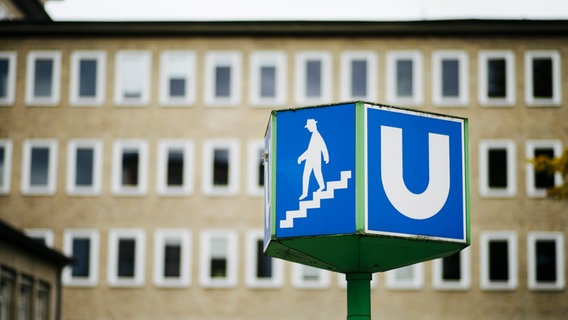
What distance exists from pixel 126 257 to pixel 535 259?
1630cm

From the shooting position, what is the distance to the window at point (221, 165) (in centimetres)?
4981

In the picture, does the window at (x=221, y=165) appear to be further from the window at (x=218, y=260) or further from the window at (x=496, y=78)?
the window at (x=496, y=78)

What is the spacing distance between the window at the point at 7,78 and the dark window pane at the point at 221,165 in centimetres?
889

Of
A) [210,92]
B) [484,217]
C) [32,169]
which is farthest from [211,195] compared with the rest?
[484,217]

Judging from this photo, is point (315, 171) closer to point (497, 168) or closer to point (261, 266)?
point (261, 266)

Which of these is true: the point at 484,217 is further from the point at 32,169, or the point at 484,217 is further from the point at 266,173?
the point at 266,173

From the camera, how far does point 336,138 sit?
305 inches

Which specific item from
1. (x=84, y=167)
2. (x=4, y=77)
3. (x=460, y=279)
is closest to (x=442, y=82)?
(x=460, y=279)

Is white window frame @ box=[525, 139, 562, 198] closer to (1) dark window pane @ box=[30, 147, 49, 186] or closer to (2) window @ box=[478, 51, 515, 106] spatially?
(2) window @ box=[478, 51, 515, 106]

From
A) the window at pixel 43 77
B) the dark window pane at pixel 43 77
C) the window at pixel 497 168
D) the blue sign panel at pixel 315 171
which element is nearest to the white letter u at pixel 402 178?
the blue sign panel at pixel 315 171

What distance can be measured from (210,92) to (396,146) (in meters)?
43.1

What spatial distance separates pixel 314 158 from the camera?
25.3ft

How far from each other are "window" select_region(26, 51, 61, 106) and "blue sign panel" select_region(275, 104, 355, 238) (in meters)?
44.2

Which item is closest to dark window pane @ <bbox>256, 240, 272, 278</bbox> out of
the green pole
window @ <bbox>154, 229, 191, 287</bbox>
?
window @ <bbox>154, 229, 191, 287</bbox>
